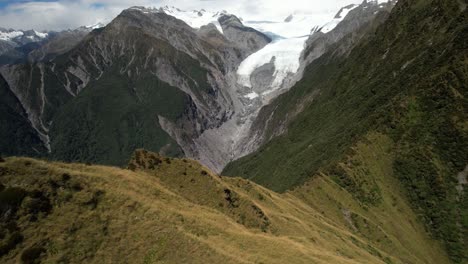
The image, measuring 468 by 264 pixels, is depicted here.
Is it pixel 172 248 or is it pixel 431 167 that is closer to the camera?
pixel 172 248

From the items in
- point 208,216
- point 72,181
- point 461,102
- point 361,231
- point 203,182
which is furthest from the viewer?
point 461,102

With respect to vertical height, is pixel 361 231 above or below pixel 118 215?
below

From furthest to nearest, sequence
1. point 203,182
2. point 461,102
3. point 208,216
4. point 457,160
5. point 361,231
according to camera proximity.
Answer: point 461,102 < point 457,160 < point 361,231 < point 203,182 < point 208,216

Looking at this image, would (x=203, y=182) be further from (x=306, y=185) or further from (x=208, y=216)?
→ (x=306, y=185)

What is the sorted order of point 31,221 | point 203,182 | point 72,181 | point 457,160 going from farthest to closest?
1. point 457,160
2. point 203,182
3. point 72,181
4. point 31,221

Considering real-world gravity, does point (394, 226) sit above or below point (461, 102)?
below

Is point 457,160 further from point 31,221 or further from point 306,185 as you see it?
point 31,221

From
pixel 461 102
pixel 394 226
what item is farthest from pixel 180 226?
pixel 461 102

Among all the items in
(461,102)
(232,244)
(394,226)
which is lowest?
(394,226)

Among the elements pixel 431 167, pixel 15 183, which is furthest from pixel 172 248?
pixel 431 167
